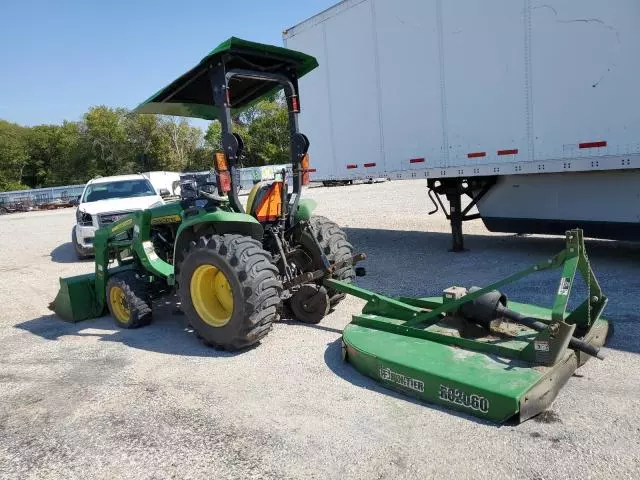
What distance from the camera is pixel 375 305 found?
186 inches

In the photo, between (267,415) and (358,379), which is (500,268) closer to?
(358,379)

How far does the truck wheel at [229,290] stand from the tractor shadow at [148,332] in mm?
275

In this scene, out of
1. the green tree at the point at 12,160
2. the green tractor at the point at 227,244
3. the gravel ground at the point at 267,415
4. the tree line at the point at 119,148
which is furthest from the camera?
the green tree at the point at 12,160

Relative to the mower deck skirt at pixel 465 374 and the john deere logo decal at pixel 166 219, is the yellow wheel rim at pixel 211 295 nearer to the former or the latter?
the john deere logo decal at pixel 166 219

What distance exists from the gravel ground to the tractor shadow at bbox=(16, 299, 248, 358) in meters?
0.03

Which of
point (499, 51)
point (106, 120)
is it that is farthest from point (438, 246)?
point (106, 120)

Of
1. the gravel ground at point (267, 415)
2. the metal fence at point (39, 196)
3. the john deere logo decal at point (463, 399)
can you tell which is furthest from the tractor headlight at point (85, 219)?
the metal fence at point (39, 196)

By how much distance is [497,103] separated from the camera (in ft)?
25.1

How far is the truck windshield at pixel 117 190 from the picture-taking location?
1231cm

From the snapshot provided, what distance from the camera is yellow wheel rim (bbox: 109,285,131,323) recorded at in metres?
5.96

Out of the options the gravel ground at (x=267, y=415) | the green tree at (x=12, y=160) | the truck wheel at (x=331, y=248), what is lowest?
the gravel ground at (x=267, y=415)

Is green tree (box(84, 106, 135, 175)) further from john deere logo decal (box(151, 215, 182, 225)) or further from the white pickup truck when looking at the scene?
john deere logo decal (box(151, 215, 182, 225))

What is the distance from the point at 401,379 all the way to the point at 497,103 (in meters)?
5.31

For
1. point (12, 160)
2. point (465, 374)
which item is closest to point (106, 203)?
point (465, 374)
